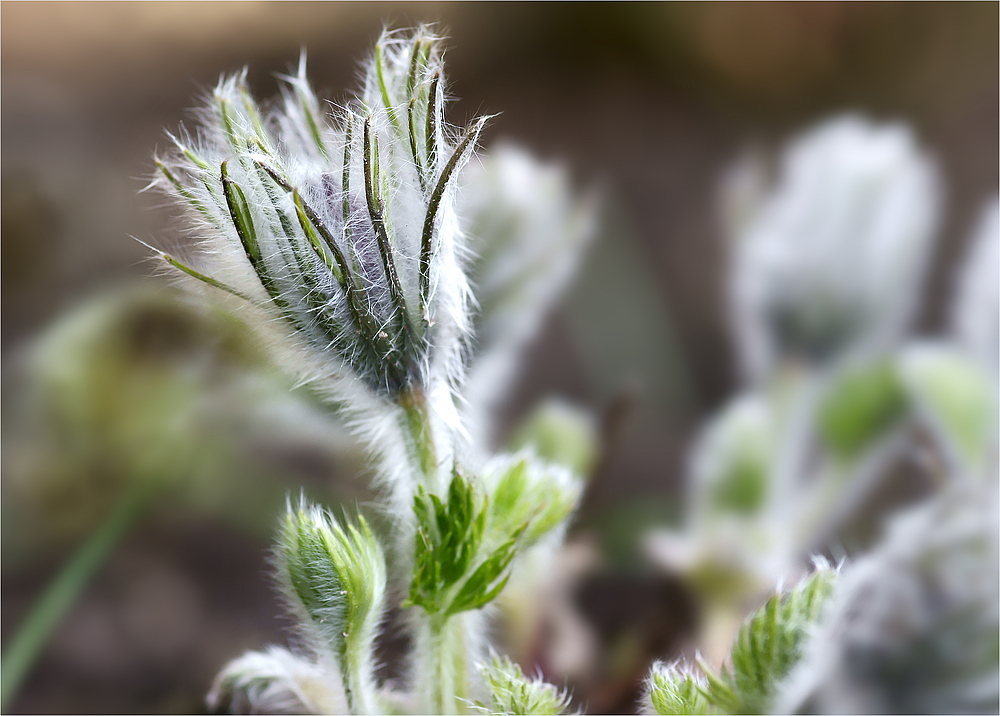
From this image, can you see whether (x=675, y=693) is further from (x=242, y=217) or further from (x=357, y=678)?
(x=242, y=217)

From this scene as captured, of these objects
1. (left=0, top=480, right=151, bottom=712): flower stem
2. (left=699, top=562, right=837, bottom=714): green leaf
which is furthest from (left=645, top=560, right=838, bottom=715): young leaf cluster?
(left=0, top=480, right=151, bottom=712): flower stem

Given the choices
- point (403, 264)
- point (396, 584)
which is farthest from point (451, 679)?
→ point (403, 264)

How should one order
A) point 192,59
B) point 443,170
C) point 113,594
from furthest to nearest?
point 192,59 < point 113,594 < point 443,170

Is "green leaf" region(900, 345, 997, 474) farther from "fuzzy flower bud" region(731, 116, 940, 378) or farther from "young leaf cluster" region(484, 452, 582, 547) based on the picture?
"young leaf cluster" region(484, 452, 582, 547)

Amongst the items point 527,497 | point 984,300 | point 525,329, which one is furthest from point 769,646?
point 984,300

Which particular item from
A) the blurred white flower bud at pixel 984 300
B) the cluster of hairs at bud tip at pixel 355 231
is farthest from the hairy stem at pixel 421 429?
the blurred white flower bud at pixel 984 300

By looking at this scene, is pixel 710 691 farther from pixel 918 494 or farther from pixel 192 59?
pixel 192 59

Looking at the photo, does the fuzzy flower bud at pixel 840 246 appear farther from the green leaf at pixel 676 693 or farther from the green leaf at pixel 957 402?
the green leaf at pixel 676 693
